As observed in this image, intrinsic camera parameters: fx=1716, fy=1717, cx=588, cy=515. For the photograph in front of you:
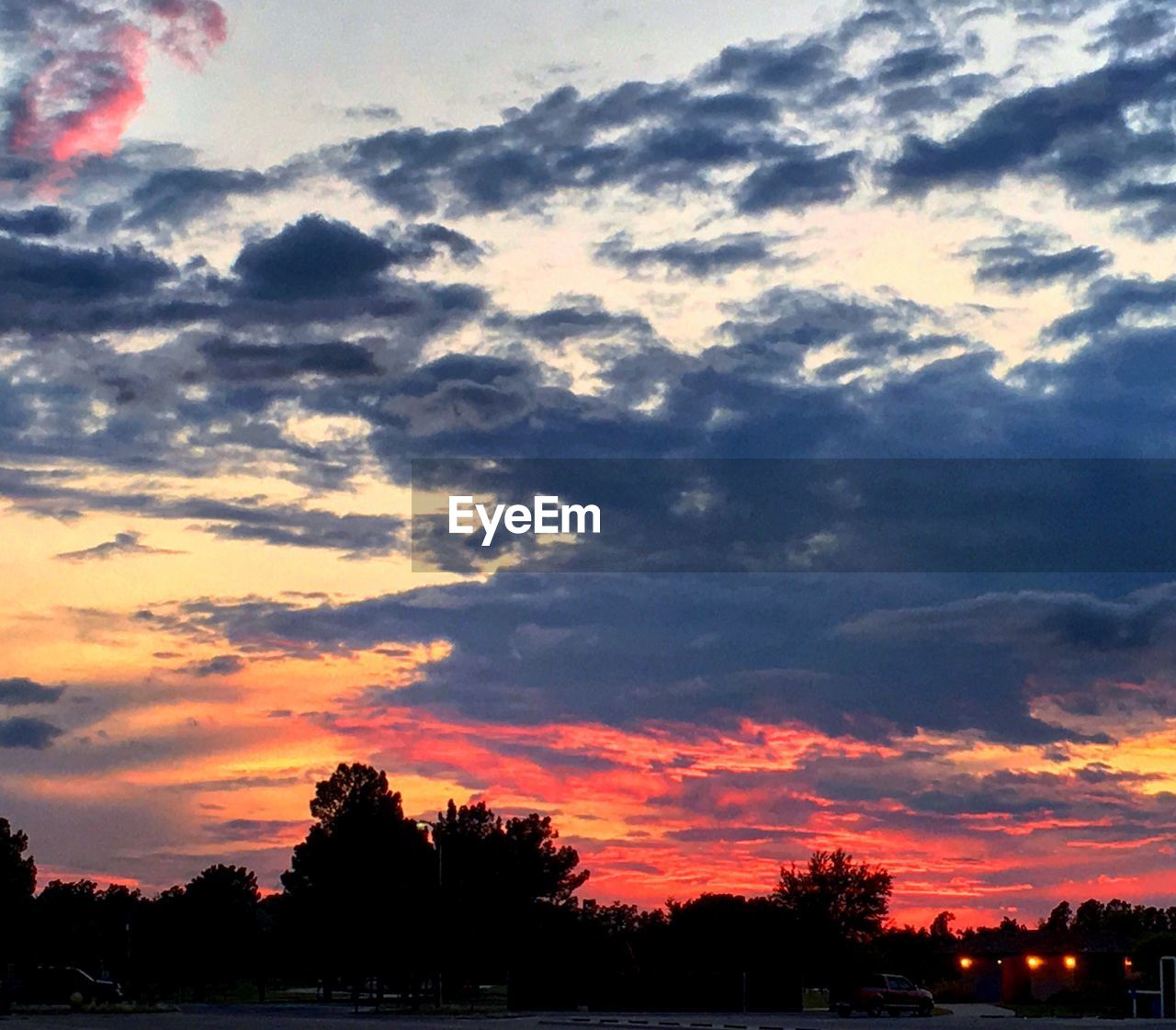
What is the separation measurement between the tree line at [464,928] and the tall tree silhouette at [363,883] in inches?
5.1

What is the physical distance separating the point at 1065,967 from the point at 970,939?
1867 cm

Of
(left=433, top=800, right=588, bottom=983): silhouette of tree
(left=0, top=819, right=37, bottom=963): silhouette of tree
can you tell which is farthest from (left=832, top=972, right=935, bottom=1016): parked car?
(left=0, top=819, right=37, bottom=963): silhouette of tree

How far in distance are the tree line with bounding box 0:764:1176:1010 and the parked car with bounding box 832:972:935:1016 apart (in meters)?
5.65

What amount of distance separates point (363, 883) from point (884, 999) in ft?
110

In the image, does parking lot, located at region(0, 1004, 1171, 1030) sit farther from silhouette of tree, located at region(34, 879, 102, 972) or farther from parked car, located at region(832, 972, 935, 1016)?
silhouette of tree, located at region(34, 879, 102, 972)

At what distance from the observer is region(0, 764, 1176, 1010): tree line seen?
302ft

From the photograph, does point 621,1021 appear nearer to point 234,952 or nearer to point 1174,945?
point 1174,945

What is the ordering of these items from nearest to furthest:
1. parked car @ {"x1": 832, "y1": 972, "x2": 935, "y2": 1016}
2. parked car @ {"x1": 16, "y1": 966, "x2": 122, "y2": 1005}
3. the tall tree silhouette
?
1. parked car @ {"x1": 832, "y1": 972, "x2": 935, "y2": 1016}
2. parked car @ {"x1": 16, "y1": 966, "x2": 122, "y2": 1005}
3. the tall tree silhouette

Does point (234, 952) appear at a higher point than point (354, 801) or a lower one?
lower

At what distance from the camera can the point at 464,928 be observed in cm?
9262

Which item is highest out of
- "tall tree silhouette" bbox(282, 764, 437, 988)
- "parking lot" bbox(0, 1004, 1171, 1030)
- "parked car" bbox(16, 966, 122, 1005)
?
"tall tree silhouette" bbox(282, 764, 437, 988)

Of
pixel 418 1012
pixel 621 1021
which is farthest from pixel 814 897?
pixel 621 1021

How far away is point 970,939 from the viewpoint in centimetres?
16112

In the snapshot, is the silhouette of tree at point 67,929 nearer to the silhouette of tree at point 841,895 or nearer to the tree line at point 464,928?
the tree line at point 464,928
